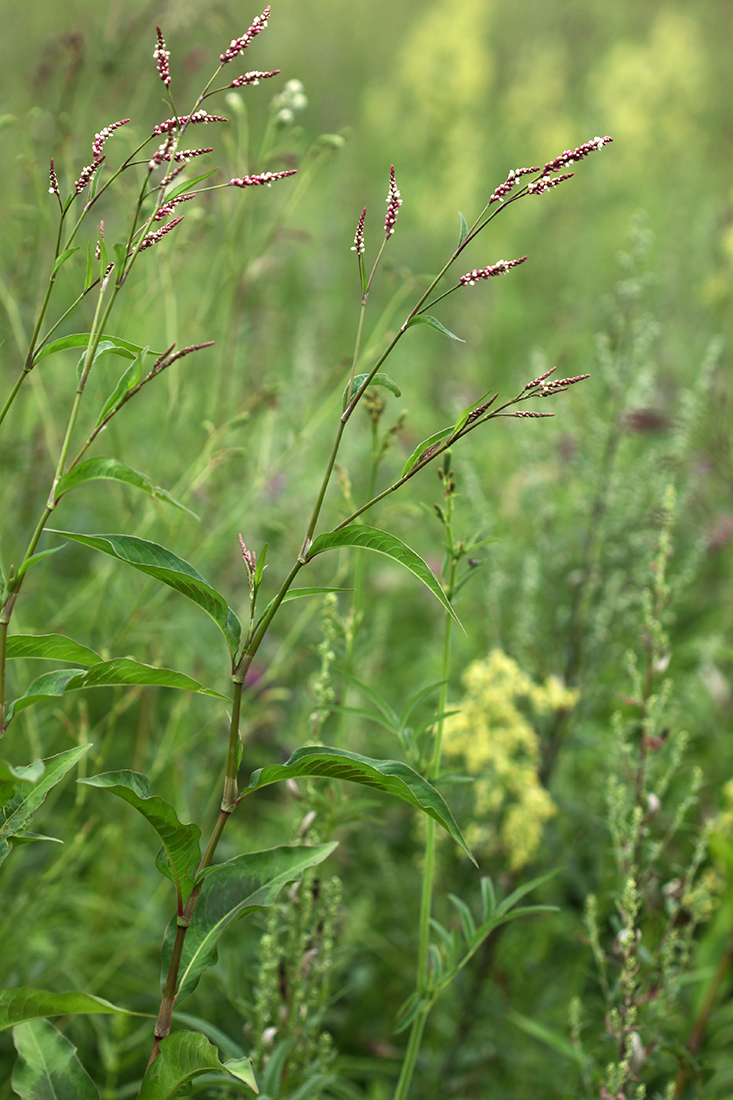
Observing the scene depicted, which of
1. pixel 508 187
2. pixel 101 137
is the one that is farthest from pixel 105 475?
pixel 508 187

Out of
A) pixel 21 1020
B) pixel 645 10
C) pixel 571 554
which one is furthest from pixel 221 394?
pixel 645 10

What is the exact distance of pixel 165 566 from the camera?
0.81 m

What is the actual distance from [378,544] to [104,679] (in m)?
0.30

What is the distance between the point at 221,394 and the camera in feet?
7.21

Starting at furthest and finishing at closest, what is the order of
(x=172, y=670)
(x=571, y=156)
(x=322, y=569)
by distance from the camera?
(x=322, y=569) < (x=172, y=670) < (x=571, y=156)

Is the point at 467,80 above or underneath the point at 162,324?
above

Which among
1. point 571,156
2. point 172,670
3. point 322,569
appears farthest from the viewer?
point 322,569

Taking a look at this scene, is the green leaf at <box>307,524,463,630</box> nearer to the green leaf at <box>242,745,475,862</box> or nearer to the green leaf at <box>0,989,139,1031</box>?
the green leaf at <box>242,745,475,862</box>

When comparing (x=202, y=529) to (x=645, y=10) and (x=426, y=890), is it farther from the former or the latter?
(x=645, y=10)

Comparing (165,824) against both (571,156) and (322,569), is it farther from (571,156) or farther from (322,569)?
(322,569)

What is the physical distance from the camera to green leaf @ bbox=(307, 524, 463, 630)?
750 mm

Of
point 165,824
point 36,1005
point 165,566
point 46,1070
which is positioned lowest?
point 46,1070

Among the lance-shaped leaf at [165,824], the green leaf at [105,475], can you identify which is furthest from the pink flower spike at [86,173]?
the lance-shaped leaf at [165,824]

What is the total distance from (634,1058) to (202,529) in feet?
5.64
